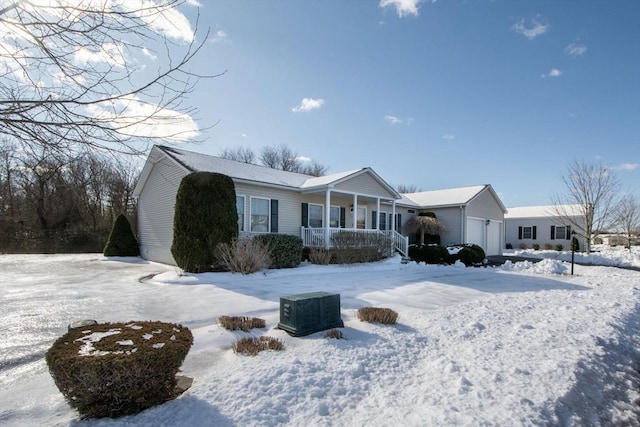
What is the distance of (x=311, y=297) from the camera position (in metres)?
5.30

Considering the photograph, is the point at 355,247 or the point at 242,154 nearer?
the point at 355,247

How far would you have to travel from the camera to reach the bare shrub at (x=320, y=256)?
46.7 ft

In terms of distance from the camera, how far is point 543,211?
31.7 meters

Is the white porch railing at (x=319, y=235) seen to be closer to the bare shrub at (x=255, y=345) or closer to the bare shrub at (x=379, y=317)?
the bare shrub at (x=379, y=317)

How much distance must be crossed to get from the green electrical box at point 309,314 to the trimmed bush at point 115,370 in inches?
82.0

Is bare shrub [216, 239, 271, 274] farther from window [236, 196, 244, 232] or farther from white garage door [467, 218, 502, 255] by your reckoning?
white garage door [467, 218, 502, 255]

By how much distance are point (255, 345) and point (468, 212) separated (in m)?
21.4

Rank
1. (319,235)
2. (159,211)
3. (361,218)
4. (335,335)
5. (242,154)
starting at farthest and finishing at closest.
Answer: (242,154) < (361,218) < (159,211) < (319,235) < (335,335)

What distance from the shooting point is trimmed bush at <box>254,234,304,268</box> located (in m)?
12.6

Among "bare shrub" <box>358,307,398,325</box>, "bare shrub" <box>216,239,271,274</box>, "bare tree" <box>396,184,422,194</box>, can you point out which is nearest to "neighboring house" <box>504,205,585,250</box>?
"bare tree" <box>396,184,422,194</box>

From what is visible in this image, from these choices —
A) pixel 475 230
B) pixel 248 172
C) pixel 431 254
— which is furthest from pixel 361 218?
pixel 475 230

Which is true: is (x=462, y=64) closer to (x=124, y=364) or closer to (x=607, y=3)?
(x=607, y=3)

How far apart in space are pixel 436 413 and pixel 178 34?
15.4 feet

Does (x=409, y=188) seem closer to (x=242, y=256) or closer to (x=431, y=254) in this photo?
(x=431, y=254)
